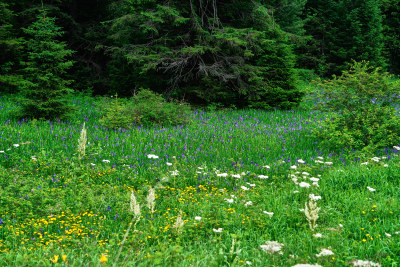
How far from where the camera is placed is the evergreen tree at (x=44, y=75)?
29.9 feet

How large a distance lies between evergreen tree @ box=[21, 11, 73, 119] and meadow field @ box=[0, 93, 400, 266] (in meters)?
1.08

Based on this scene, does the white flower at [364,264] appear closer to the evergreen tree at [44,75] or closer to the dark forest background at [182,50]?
the evergreen tree at [44,75]

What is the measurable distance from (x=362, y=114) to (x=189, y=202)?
217 inches

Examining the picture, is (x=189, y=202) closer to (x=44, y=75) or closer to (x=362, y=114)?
(x=362, y=114)

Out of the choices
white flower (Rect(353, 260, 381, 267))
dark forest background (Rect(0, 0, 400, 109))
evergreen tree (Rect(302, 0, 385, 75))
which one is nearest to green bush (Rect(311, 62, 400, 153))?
dark forest background (Rect(0, 0, 400, 109))

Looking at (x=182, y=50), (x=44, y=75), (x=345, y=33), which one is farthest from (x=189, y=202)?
(x=345, y=33)

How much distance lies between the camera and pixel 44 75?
9281 millimetres

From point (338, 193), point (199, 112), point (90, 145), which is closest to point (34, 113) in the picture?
point (90, 145)

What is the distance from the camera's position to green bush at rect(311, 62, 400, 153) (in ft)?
24.1

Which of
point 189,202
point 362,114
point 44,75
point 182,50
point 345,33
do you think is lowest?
point 189,202

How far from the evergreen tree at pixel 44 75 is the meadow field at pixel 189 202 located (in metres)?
1.08

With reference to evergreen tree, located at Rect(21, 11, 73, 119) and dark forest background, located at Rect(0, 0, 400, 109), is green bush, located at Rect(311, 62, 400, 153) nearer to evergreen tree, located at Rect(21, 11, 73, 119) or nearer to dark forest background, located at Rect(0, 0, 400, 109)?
dark forest background, located at Rect(0, 0, 400, 109)

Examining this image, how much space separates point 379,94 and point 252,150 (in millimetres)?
3683

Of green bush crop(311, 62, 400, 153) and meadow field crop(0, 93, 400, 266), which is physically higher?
green bush crop(311, 62, 400, 153)
